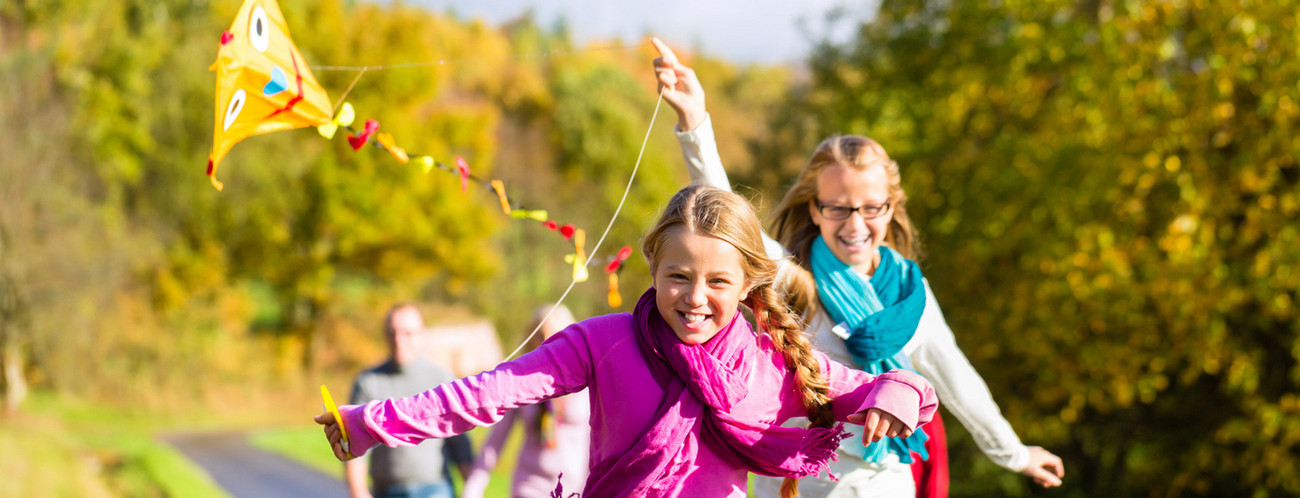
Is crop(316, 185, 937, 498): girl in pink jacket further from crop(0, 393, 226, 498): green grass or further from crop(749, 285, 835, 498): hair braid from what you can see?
crop(0, 393, 226, 498): green grass

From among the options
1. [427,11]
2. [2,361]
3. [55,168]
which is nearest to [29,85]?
[55,168]

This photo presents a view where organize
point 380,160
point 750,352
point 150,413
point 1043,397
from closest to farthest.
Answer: point 750,352 < point 1043,397 < point 150,413 < point 380,160

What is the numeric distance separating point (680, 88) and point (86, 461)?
36.9 ft

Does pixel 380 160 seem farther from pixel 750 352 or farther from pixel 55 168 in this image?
pixel 750 352

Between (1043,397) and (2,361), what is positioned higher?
(2,361)

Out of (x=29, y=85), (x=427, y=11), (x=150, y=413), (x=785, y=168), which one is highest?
(x=427, y=11)

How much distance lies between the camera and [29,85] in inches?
617

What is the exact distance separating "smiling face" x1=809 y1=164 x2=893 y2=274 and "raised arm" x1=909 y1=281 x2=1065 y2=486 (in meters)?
0.21

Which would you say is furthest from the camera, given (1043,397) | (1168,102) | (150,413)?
(150,413)

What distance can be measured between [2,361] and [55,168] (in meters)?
3.15

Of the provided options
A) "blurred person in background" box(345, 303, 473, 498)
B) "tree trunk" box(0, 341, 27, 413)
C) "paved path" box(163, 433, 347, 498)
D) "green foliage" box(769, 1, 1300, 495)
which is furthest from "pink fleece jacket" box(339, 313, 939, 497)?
"tree trunk" box(0, 341, 27, 413)

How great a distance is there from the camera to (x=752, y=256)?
80.7 inches

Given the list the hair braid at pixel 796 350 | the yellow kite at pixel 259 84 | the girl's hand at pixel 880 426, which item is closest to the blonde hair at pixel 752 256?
the hair braid at pixel 796 350

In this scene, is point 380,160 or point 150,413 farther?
point 380,160
